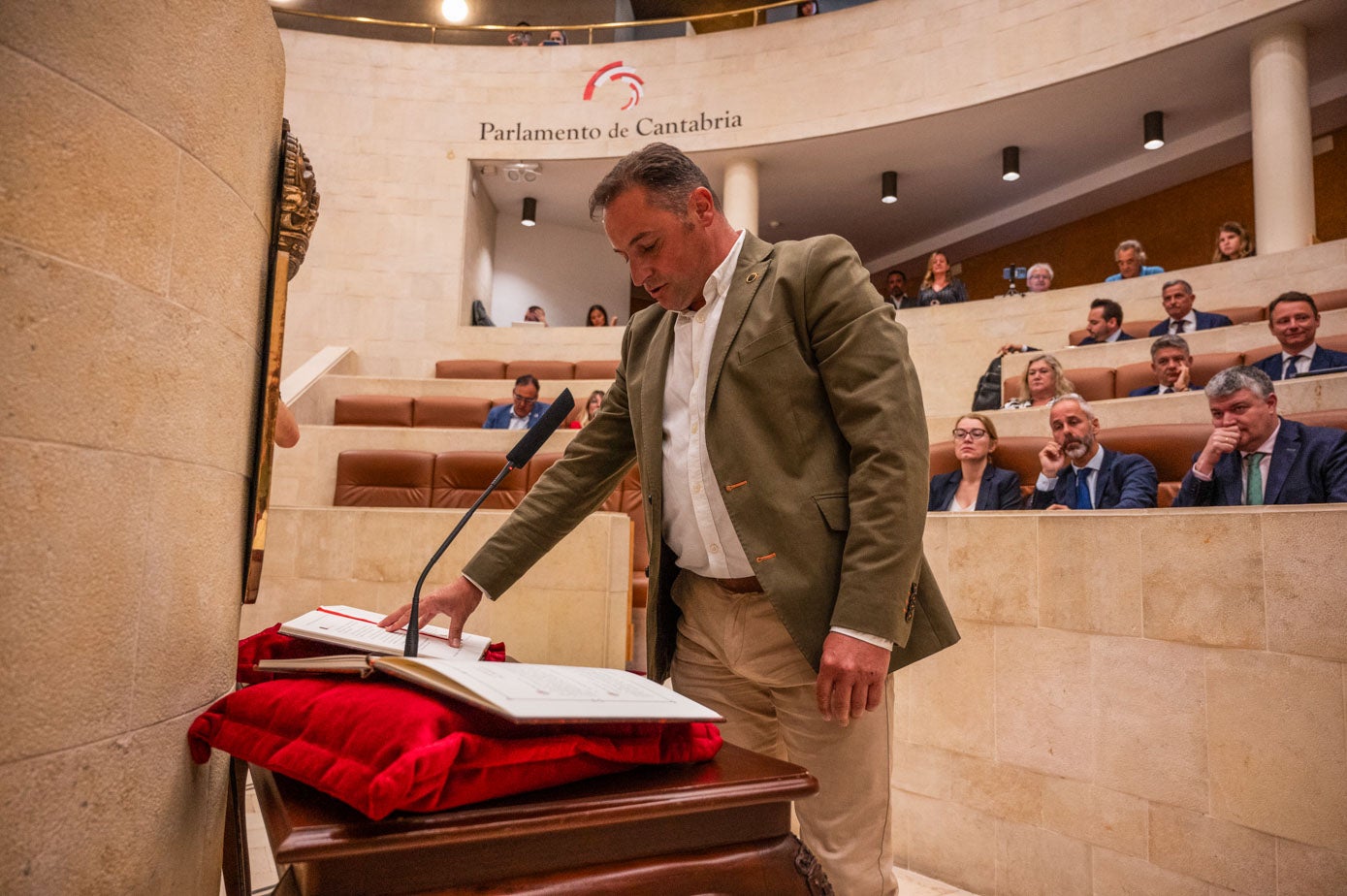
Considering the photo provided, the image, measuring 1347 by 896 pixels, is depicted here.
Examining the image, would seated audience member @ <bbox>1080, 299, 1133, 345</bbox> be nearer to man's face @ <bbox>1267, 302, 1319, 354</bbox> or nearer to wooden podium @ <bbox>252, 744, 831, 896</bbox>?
man's face @ <bbox>1267, 302, 1319, 354</bbox>

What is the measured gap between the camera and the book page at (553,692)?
0.59m

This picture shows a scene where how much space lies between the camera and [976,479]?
337 cm

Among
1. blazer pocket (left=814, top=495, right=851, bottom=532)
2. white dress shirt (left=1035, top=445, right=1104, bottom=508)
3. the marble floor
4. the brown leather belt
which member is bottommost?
the marble floor

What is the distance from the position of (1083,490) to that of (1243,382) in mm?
648

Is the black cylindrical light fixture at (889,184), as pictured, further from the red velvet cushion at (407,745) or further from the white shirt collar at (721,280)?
the red velvet cushion at (407,745)

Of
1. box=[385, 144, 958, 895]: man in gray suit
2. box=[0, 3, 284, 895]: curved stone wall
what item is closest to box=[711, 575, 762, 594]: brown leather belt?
box=[385, 144, 958, 895]: man in gray suit

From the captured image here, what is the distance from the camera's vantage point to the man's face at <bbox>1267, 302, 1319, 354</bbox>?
12.2 ft

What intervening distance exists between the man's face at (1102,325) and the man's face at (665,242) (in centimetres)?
486

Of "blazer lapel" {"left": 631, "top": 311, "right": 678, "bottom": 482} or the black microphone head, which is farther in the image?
"blazer lapel" {"left": 631, "top": 311, "right": 678, "bottom": 482}

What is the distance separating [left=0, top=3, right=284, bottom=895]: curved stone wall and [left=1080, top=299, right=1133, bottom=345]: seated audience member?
212 inches

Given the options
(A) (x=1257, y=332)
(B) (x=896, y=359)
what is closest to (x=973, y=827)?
(B) (x=896, y=359)

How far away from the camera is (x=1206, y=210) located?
8.65 meters

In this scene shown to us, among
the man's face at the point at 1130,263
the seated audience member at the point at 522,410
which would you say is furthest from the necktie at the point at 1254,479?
the man's face at the point at 1130,263

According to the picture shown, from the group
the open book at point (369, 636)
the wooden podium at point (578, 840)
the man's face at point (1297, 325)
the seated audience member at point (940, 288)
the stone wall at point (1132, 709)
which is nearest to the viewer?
the wooden podium at point (578, 840)
